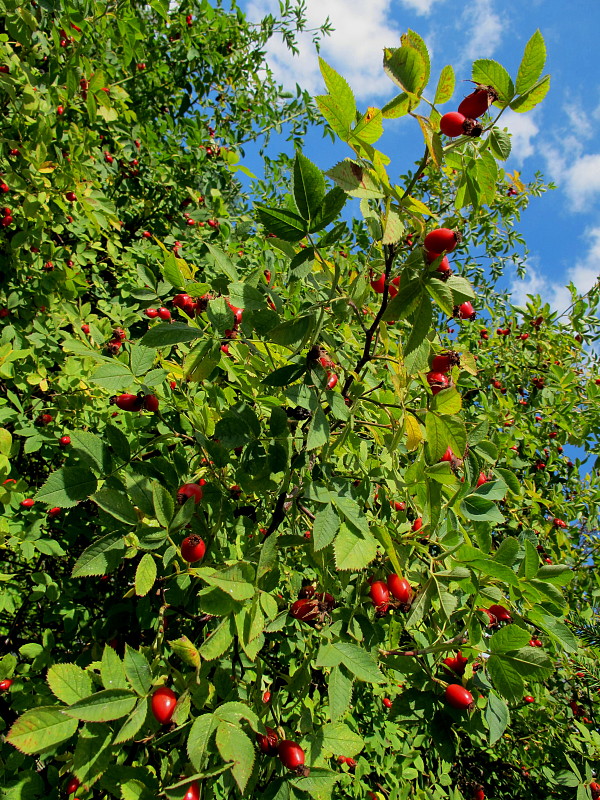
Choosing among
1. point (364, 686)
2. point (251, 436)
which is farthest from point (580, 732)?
point (251, 436)

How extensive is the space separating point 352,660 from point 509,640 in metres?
0.38

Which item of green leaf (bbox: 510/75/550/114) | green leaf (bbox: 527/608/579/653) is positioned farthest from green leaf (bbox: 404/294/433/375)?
green leaf (bbox: 527/608/579/653)

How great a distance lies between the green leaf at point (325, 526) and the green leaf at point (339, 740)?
0.54 m

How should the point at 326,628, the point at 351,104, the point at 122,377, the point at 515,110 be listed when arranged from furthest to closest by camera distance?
the point at 122,377, the point at 326,628, the point at 515,110, the point at 351,104

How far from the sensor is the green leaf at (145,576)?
1110mm

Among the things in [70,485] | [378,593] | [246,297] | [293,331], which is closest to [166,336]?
[246,297]

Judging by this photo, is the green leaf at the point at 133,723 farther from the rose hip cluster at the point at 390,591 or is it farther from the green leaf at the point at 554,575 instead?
the green leaf at the point at 554,575

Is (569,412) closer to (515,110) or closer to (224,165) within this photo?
(515,110)

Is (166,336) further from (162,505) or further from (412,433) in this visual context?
(412,433)

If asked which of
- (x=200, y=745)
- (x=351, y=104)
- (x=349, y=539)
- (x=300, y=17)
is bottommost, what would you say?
(x=200, y=745)

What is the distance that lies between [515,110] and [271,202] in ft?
10.5

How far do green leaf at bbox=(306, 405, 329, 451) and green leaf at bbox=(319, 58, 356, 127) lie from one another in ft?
2.02

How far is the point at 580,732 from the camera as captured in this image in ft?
9.29

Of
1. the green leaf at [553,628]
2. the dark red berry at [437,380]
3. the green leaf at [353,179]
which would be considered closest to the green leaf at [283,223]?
the green leaf at [353,179]
